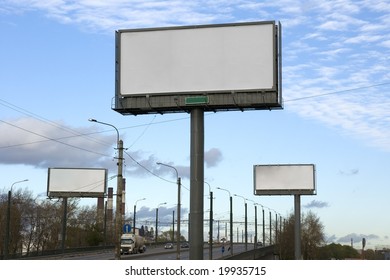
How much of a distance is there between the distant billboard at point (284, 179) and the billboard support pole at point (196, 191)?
4632cm

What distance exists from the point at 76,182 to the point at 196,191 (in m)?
55.8

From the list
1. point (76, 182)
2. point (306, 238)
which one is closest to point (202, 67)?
point (76, 182)

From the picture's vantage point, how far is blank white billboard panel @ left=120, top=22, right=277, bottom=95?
53469 mm

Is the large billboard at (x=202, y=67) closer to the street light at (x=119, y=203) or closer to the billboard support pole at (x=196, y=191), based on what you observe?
the billboard support pole at (x=196, y=191)

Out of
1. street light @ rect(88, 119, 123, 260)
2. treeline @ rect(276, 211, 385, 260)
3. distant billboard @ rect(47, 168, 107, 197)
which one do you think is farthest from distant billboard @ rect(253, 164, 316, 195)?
street light @ rect(88, 119, 123, 260)

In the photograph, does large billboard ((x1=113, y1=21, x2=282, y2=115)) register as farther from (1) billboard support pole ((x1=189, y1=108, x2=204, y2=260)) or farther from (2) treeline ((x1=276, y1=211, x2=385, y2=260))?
(2) treeline ((x1=276, y1=211, x2=385, y2=260))

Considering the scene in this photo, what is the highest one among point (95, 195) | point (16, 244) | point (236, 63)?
point (236, 63)

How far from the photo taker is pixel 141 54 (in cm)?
5656

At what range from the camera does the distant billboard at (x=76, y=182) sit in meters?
106

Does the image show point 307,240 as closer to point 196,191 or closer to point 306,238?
point 306,238

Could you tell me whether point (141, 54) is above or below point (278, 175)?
above

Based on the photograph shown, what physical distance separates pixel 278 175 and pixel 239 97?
4787 cm

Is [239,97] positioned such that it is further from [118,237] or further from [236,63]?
[118,237]
